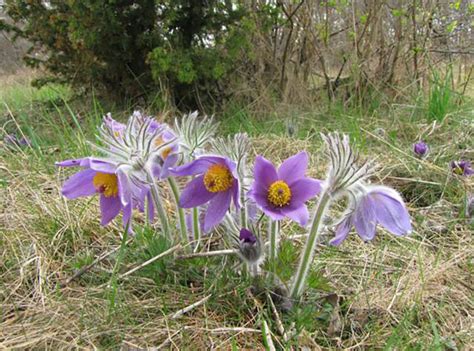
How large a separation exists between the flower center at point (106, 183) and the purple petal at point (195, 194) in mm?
165

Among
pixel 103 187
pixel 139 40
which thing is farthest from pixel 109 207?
pixel 139 40

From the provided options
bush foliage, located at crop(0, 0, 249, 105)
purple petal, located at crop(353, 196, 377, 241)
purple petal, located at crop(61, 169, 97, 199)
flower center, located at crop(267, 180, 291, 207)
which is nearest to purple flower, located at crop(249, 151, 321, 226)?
flower center, located at crop(267, 180, 291, 207)

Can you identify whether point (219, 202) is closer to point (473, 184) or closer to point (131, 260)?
point (131, 260)

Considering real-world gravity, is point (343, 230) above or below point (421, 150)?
above

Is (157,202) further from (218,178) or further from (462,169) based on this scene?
(462,169)

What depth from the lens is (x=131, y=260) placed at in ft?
4.72

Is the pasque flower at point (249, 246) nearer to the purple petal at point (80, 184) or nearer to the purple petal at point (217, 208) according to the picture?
the purple petal at point (217, 208)

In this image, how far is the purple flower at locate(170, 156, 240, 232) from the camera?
1.10 m

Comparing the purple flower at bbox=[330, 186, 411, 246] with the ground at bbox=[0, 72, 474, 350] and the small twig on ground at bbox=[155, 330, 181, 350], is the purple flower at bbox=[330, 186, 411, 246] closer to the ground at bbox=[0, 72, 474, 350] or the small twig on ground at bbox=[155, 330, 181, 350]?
the ground at bbox=[0, 72, 474, 350]

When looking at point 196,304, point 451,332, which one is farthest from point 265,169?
point 451,332

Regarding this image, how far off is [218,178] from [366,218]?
342 mm

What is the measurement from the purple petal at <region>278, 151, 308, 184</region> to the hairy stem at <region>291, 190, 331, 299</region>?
7cm

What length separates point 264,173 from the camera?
42.9 inches

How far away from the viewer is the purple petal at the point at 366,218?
107 cm
